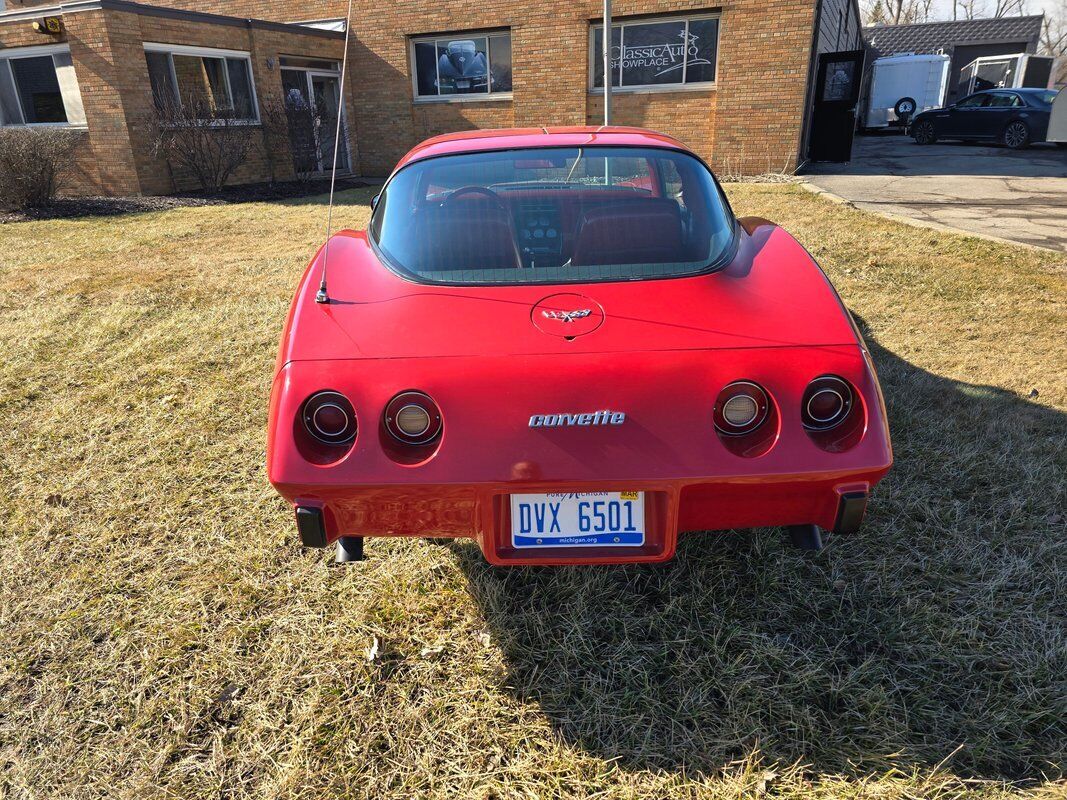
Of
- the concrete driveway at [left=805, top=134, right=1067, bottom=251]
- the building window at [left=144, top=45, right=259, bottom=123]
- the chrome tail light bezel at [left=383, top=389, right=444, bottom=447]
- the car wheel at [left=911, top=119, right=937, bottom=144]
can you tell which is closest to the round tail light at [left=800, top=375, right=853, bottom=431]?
the chrome tail light bezel at [left=383, top=389, right=444, bottom=447]

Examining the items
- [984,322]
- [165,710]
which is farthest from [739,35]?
[165,710]

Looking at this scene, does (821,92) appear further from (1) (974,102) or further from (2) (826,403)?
(2) (826,403)

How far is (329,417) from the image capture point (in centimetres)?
196

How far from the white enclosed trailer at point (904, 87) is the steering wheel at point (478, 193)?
2944 centimetres

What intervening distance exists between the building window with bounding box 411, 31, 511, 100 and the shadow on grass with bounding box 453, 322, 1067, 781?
48.1 feet

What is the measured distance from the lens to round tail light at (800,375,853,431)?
6.44 feet

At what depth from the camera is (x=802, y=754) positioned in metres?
1.85

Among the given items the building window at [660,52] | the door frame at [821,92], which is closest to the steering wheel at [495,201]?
the building window at [660,52]

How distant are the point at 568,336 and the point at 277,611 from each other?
1420mm

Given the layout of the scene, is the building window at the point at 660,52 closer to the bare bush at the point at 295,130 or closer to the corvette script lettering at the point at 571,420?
the bare bush at the point at 295,130

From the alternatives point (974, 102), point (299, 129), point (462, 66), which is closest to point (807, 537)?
point (299, 129)

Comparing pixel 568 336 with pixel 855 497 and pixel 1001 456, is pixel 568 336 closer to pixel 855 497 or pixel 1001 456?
pixel 855 497

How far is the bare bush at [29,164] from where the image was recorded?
10.9 m

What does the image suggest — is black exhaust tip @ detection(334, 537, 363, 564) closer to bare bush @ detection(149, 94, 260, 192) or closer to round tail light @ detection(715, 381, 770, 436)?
round tail light @ detection(715, 381, 770, 436)
